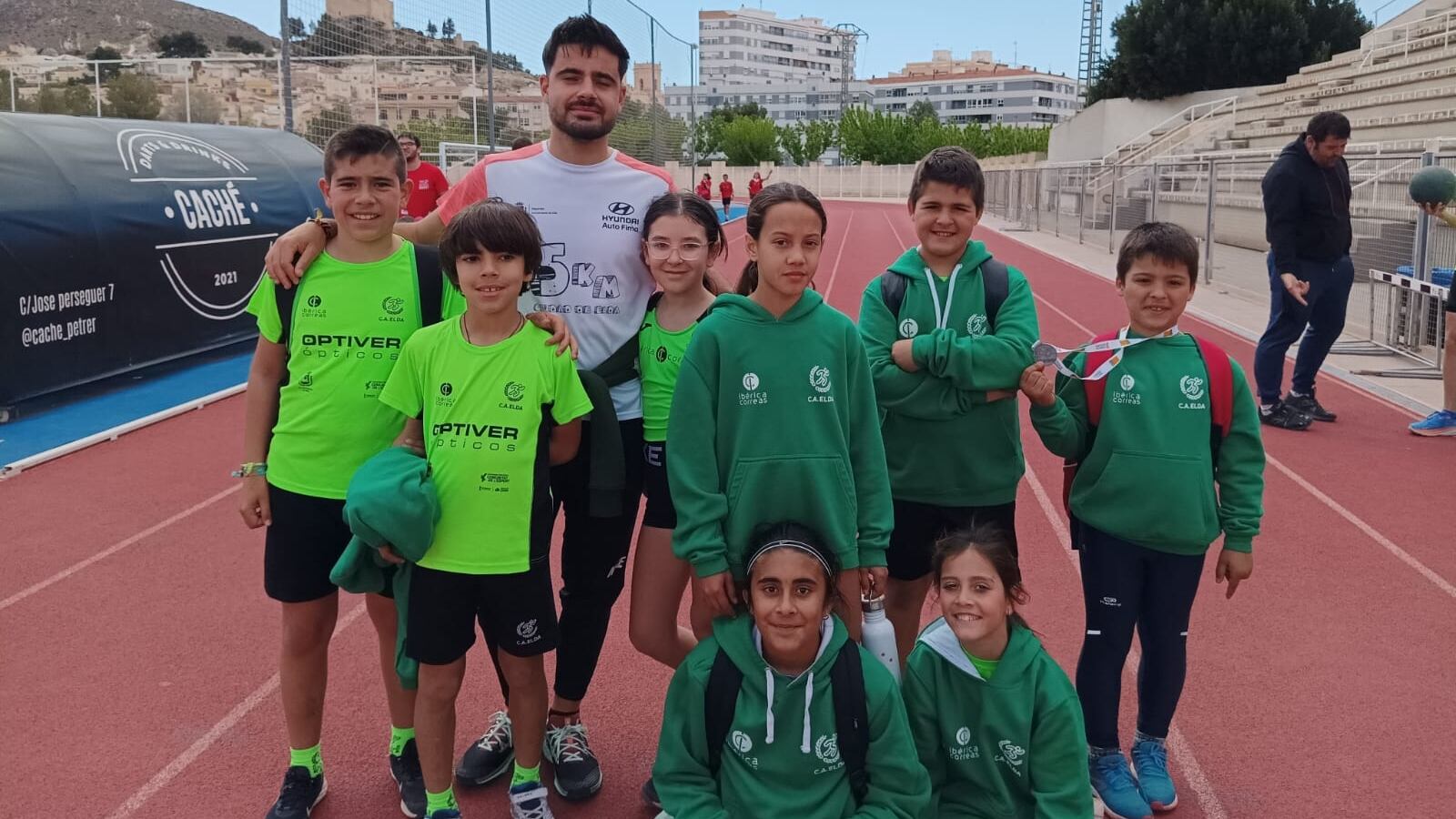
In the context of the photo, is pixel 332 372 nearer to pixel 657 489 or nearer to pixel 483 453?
pixel 483 453

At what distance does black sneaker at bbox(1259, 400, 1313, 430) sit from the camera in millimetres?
7609

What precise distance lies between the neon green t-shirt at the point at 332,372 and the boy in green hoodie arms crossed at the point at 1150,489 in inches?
A: 67.2

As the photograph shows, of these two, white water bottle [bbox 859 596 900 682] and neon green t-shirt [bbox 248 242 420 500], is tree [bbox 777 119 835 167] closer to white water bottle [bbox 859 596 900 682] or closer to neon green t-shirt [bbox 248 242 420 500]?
neon green t-shirt [bbox 248 242 420 500]

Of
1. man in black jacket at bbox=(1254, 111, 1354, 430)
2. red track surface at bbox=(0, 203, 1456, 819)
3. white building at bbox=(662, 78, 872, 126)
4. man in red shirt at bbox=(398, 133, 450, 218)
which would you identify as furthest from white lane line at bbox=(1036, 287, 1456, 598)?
white building at bbox=(662, 78, 872, 126)

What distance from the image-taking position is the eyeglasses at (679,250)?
2.90 m

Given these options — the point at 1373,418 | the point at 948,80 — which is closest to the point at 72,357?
the point at 1373,418

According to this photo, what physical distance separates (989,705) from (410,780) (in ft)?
5.32

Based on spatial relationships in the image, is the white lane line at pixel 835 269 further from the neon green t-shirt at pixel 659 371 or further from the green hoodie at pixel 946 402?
the neon green t-shirt at pixel 659 371

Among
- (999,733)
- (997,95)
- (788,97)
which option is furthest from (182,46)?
(999,733)

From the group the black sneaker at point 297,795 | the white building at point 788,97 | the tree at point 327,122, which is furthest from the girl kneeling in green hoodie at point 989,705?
the white building at point 788,97

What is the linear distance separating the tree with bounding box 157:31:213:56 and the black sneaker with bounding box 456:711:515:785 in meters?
88.9

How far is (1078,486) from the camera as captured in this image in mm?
3100

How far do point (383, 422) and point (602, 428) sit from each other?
1.87ft

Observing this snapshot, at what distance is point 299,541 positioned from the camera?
9.36ft
